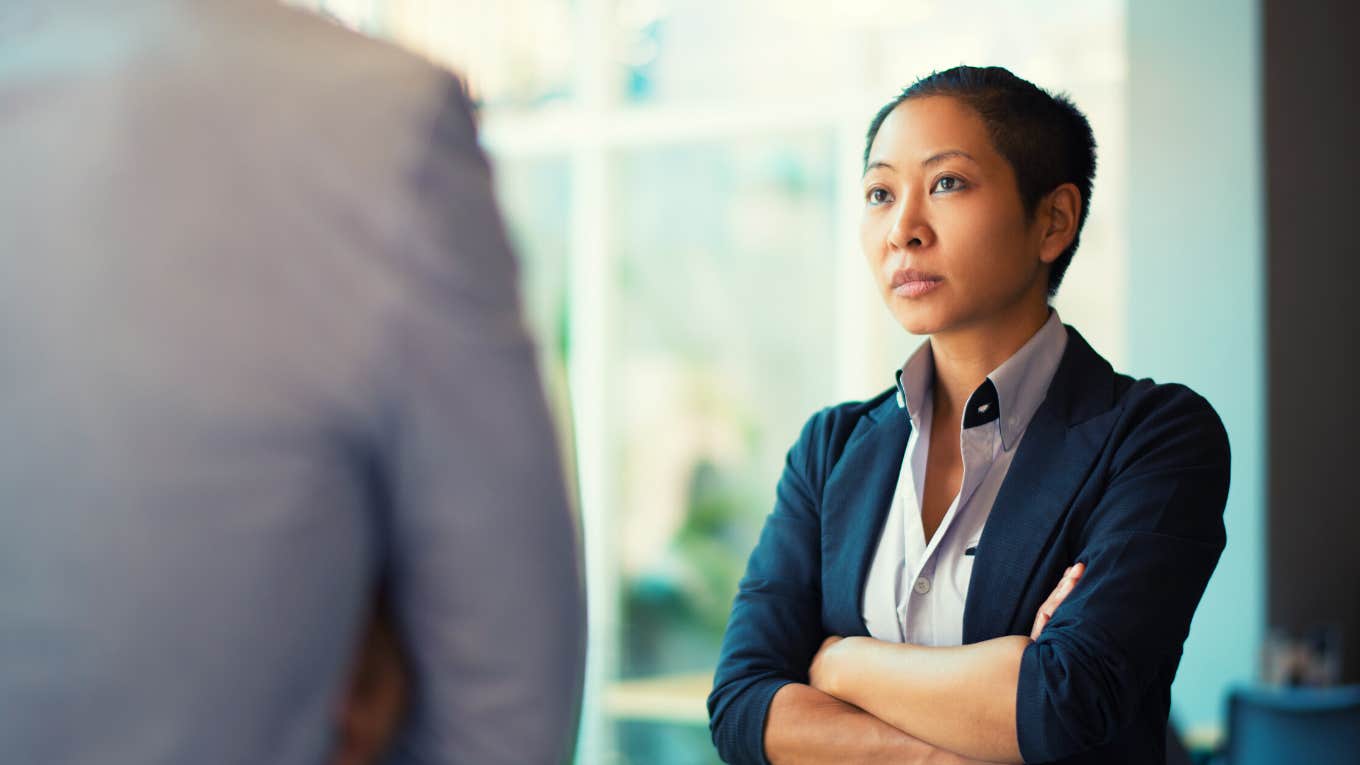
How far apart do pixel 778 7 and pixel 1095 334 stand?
7.67 ft

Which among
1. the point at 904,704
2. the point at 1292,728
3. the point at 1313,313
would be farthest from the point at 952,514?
the point at 1313,313

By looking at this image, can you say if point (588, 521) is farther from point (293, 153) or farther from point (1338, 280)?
point (293, 153)

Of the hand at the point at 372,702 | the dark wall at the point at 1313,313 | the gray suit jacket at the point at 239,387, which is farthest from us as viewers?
the dark wall at the point at 1313,313

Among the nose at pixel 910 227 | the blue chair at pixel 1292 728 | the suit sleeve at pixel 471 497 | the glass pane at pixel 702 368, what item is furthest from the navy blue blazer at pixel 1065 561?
the glass pane at pixel 702 368

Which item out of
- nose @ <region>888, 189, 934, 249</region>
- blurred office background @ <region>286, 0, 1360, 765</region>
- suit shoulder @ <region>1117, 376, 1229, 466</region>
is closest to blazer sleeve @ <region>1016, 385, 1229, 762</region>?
suit shoulder @ <region>1117, 376, 1229, 466</region>

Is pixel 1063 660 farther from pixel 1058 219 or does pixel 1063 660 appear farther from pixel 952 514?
pixel 1058 219

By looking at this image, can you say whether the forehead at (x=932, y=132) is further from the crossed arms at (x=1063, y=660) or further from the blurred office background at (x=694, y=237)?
the blurred office background at (x=694, y=237)

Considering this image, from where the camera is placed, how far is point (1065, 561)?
5.25 feet

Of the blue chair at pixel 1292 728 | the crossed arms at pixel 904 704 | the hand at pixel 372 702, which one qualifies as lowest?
the blue chair at pixel 1292 728

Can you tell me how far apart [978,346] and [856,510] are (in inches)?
11.7

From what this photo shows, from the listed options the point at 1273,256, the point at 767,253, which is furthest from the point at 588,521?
the point at 1273,256

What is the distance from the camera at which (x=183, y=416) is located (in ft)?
2.56

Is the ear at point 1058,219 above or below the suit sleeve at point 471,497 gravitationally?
above

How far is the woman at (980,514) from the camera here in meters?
1.52
